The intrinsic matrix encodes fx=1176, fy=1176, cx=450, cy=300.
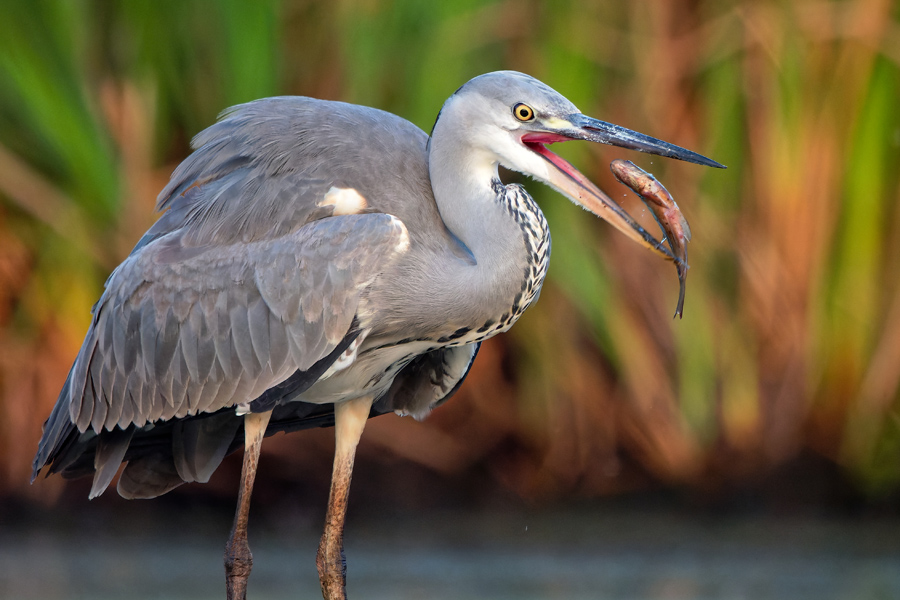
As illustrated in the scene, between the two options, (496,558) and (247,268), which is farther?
(496,558)

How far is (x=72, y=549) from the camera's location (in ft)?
14.9

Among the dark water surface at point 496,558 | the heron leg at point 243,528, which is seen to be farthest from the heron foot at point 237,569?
the dark water surface at point 496,558

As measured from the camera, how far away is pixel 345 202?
3.19m

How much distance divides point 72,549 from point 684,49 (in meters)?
3.11

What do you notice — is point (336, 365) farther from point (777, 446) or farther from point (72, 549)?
point (777, 446)

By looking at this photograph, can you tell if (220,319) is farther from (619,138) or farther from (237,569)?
(619,138)

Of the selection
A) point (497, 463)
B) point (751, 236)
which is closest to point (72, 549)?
point (497, 463)

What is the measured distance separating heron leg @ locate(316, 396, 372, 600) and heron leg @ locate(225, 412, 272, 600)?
10.4 inches

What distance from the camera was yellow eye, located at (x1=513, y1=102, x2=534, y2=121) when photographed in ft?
9.98

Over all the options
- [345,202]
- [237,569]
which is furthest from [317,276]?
[237,569]

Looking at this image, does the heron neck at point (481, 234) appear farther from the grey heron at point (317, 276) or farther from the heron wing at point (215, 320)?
the heron wing at point (215, 320)

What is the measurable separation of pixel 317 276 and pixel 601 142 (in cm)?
82

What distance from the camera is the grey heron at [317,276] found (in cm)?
308

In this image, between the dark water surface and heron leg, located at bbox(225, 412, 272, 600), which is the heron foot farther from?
the dark water surface
